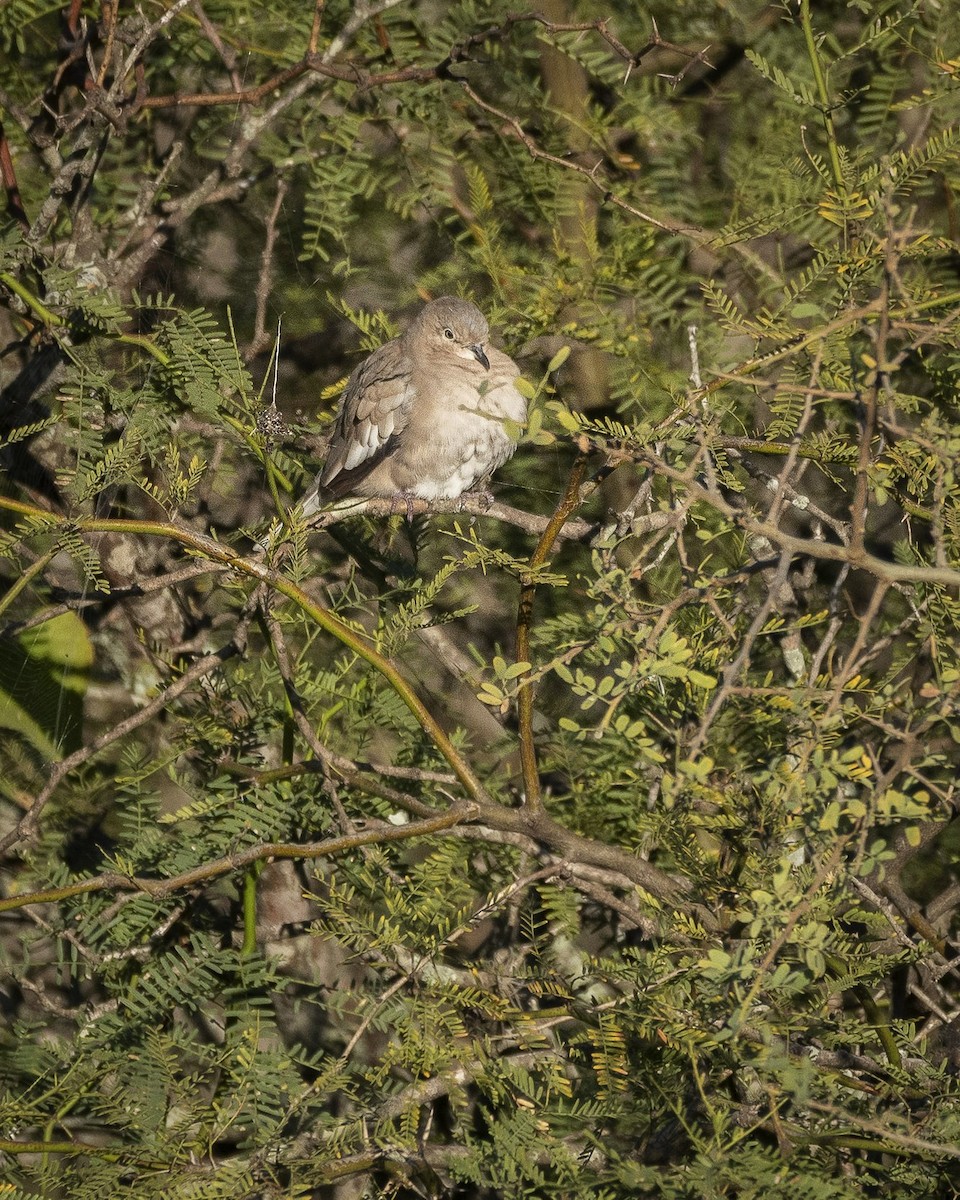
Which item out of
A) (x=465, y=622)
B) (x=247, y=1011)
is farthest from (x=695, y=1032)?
(x=465, y=622)

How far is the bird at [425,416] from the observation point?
448 cm

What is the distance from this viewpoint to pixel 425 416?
4730 mm

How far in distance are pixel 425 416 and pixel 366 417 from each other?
0.32 metres

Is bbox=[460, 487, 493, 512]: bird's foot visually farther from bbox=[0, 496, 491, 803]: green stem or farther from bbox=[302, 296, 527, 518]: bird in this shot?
bbox=[0, 496, 491, 803]: green stem

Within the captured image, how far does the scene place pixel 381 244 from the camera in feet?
16.0

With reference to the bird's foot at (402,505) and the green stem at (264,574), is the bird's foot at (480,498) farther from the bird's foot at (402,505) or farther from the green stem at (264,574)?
the green stem at (264,574)

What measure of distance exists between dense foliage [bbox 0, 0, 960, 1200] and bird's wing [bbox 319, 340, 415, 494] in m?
0.22

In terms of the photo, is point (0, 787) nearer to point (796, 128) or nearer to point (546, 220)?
point (546, 220)

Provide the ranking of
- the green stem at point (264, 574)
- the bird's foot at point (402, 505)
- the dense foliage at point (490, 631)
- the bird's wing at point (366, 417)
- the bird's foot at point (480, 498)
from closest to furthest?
the dense foliage at point (490, 631) < the green stem at point (264, 574) < the bird's foot at point (480, 498) < the bird's foot at point (402, 505) < the bird's wing at point (366, 417)

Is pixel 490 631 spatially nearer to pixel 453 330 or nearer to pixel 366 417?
pixel 366 417

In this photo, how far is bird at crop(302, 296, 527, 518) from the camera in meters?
4.48

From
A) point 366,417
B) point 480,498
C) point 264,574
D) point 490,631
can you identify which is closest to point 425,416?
point 366,417

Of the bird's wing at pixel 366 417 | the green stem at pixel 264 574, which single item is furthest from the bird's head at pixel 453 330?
the green stem at pixel 264 574

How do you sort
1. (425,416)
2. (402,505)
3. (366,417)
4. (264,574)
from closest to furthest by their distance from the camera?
(264,574)
(402,505)
(366,417)
(425,416)
